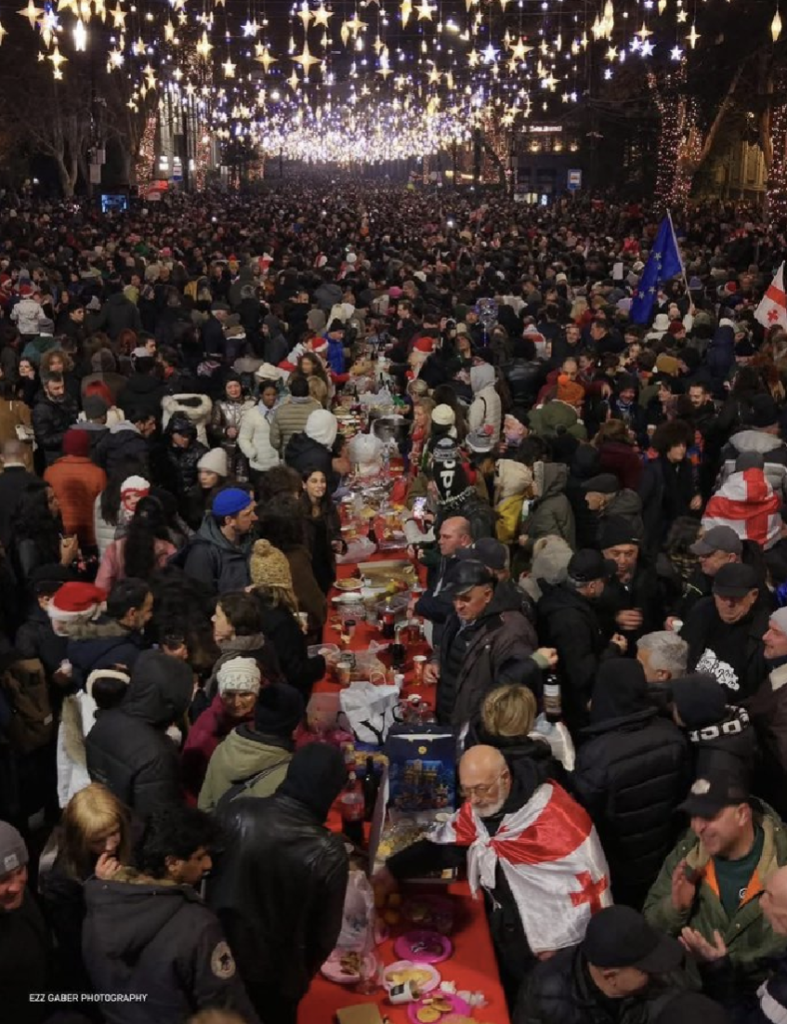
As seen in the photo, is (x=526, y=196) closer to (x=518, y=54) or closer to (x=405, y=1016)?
(x=518, y=54)

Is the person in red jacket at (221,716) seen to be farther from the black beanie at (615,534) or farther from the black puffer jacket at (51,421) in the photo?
the black puffer jacket at (51,421)

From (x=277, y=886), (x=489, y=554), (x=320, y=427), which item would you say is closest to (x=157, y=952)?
(x=277, y=886)

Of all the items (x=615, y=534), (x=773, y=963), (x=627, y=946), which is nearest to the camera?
(x=627, y=946)

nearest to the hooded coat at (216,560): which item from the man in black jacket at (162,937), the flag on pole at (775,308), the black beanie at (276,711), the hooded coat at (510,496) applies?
the hooded coat at (510,496)

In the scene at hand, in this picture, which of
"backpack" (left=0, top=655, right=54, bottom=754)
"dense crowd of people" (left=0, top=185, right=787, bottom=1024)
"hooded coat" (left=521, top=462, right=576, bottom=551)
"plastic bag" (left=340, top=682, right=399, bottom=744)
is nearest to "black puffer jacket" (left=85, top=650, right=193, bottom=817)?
"dense crowd of people" (left=0, top=185, right=787, bottom=1024)

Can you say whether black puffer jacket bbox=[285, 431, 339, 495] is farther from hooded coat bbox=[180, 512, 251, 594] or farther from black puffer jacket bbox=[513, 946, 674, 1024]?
black puffer jacket bbox=[513, 946, 674, 1024]

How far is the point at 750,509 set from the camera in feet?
24.2

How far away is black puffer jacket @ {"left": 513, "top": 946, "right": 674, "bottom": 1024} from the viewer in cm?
355

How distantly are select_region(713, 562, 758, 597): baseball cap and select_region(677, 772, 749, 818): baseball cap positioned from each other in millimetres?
1672

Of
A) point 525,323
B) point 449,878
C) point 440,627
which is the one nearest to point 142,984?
point 449,878

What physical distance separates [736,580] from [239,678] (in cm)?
236

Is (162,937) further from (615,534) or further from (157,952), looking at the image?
(615,534)

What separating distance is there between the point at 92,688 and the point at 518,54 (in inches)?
779

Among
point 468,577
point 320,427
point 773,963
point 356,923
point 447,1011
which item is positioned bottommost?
point 447,1011
